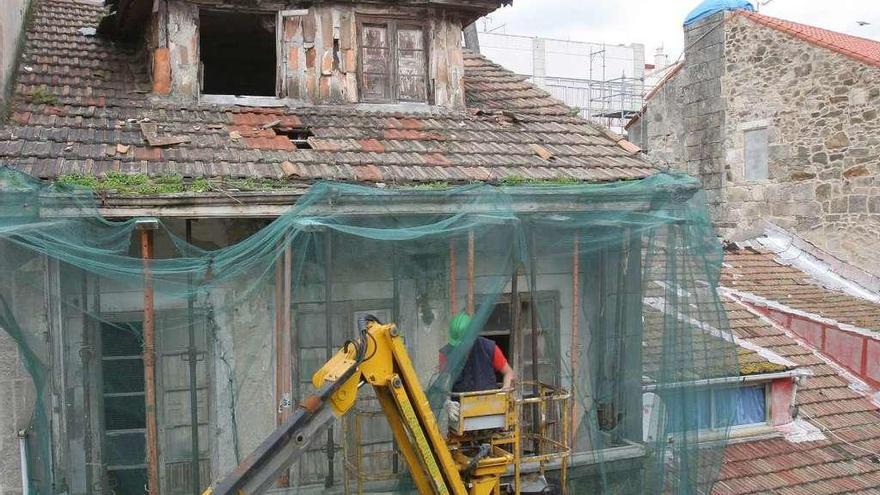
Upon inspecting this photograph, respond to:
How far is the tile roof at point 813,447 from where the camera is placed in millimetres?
8242

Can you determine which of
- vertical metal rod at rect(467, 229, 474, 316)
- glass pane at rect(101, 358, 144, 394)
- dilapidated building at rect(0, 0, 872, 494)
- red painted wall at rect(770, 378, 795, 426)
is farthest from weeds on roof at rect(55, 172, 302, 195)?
red painted wall at rect(770, 378, 795, 426)

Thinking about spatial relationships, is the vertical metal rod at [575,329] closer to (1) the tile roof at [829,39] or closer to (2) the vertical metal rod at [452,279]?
(2) the vertical metal rod at [452,279]

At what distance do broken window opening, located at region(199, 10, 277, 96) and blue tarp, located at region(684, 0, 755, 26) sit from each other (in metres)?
8.61

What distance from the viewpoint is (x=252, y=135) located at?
715cm

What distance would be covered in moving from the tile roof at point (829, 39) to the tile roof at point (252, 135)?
6.26 m

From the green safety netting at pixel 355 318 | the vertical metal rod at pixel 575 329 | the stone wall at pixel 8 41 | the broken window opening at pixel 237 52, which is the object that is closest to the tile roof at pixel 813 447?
the green safety netting at pixel 355 318

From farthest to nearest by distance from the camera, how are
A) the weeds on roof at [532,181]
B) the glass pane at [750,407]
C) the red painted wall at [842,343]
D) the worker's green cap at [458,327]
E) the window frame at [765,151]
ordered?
the window frame at [765,151] < the red painted wall at [842,343] < the glass pane at [750,407] < the weeds on roof at [532,181] < the worker's green cap at [458,327]

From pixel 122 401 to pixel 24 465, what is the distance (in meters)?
0.77

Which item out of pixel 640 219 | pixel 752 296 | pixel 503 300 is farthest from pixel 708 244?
pixel 752 296

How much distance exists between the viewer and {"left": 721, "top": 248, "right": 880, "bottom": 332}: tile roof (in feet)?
37.1

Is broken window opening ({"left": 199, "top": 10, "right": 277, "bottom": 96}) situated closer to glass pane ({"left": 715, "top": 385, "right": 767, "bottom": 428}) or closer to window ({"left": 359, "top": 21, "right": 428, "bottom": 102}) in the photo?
window ({"left": 359, "top": 21, "right": 428, "bottom": 102})

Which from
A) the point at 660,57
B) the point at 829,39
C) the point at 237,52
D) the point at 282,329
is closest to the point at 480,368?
the point at 282,329

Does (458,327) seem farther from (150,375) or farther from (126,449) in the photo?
(126,449)

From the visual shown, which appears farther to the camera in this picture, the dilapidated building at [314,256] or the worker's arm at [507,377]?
the worker's arm at [507,377]
